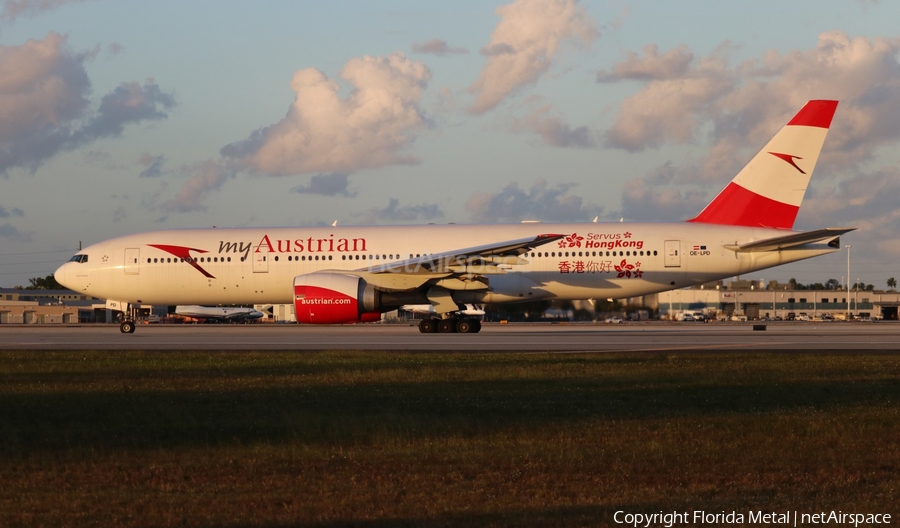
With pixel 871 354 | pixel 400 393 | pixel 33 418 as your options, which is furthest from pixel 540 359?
pixel 33 418

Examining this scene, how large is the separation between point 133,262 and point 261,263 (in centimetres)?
512

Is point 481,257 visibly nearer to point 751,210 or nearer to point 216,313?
point 751,210

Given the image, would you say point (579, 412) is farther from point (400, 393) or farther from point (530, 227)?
point (530, 227)

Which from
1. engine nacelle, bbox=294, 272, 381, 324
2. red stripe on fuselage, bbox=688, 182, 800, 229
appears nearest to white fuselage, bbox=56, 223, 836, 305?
red stripe on fuselage, bbox=688, 182, 800, 229

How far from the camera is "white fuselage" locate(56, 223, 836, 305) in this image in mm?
30281

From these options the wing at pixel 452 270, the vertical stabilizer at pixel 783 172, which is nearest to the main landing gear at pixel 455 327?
the wing at pixel 452 270

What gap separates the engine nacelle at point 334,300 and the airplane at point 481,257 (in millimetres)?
33

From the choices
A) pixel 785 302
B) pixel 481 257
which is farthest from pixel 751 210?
pixel 785 302

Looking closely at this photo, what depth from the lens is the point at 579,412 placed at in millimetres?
10812

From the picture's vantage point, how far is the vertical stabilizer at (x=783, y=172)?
98.7 ft

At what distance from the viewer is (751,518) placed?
6074mm

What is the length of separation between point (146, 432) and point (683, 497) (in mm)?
5547

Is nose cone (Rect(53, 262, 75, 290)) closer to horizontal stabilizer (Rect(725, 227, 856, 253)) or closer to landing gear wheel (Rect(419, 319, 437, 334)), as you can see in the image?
landing gear wheel (Rect(419, 319, 437, 334))

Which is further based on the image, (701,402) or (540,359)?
(540,359)
